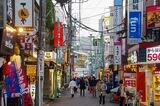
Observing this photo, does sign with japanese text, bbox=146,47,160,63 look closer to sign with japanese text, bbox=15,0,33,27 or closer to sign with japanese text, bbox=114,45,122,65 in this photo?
sign with japanese text, bbox=15,0,33,27

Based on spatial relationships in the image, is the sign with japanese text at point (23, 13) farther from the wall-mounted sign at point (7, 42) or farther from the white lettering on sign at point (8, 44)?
the white lettering on sign at point (8, 44)

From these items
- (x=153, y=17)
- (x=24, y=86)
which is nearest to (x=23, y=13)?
(x=24, y=86)

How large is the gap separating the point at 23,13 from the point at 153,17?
11759mm

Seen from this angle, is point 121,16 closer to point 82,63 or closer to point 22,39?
point 22,39

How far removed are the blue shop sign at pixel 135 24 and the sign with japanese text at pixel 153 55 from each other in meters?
4.94

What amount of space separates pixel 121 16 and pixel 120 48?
25.1 feet

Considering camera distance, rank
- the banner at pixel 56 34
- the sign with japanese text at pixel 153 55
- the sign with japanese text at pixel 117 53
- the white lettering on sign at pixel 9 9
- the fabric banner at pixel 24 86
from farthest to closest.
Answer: the sign with japanese text at pixel 117 53
the banner at pixel 56 34
the sign with japanese text at pixel 153 55
the fabric banner at pixel 24 86
the white lettering on sign at pixel 9 9

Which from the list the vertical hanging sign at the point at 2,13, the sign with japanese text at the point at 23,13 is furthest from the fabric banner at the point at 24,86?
the vertical hanging sign at the point at 2,13

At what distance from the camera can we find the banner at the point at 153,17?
28266mm

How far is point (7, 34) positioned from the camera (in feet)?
53.2

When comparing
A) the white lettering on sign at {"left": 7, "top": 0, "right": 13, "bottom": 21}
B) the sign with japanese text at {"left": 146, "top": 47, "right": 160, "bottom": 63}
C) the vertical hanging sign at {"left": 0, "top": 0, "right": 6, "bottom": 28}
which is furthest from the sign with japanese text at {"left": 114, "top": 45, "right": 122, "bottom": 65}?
the vertical hanging sign at {"left": 0, "top": 0, "right": 6, "bottom": 28}

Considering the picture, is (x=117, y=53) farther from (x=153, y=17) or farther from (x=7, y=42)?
(x=7, y=42)

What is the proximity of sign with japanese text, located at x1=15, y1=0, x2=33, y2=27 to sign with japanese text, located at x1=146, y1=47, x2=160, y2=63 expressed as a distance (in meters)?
8.95

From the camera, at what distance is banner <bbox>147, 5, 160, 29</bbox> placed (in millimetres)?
28266
